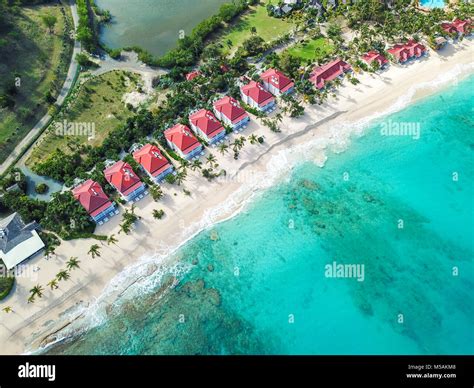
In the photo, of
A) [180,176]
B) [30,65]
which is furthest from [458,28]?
[30,65]

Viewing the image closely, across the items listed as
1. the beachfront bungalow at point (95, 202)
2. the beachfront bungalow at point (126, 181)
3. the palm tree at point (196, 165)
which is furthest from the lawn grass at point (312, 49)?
the beachfront bungalow at point (95, 202)

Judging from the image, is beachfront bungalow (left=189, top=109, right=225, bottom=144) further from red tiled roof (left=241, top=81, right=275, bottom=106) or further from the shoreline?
red tiled roof (left=241, top=81, right=275, bottom=106)

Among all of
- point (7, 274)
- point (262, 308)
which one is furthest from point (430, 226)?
point (7, 274)

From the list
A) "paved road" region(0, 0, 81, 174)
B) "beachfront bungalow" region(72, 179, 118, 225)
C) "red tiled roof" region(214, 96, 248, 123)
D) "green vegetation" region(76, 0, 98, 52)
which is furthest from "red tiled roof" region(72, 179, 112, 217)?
"green vegetation" region(76, 0, 98, 52)

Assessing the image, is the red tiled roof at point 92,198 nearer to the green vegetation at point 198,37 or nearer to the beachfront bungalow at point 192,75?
the beachfront bungalow at point 192,75

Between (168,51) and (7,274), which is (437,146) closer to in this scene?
(168,51)
